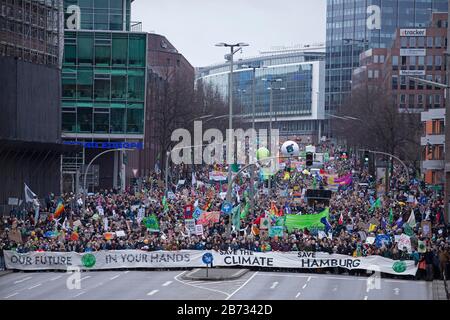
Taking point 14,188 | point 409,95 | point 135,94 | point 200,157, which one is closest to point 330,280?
point 14,188

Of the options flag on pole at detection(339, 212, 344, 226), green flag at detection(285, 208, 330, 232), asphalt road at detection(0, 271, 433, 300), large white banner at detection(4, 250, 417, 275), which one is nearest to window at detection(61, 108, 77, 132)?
flag on pole at detection(339, 212, 344, 226)

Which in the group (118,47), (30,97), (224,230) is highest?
(118,47)

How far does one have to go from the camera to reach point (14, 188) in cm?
6725

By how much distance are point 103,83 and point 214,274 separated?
51.4 meters

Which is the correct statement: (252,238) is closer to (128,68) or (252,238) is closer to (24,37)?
(24,37)

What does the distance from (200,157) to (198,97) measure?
1058 centimetres

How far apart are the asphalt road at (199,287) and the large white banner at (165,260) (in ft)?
1.70

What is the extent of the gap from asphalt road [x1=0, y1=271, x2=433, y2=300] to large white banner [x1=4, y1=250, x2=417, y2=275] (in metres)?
0.52

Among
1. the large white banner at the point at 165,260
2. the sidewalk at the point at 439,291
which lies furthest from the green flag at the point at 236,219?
the sidewalk at the point at 439,291

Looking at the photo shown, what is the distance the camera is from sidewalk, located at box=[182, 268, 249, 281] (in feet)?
134

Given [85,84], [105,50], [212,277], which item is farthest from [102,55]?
[212,277]

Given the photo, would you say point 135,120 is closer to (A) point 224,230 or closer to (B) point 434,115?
(B) point 434,115

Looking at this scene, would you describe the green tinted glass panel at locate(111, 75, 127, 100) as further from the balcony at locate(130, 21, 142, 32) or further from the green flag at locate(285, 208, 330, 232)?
the green flag at locate(285, 208, 330, 232)

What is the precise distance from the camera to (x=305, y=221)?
49500 millimetres
